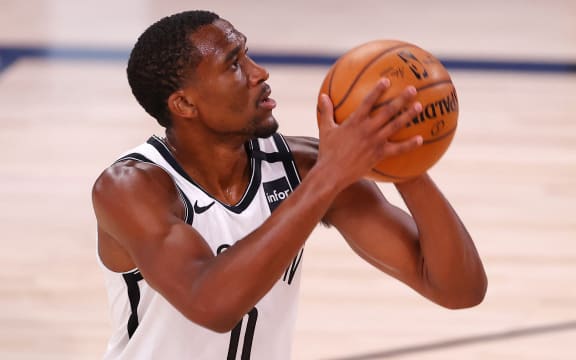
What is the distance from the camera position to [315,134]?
7430 mm

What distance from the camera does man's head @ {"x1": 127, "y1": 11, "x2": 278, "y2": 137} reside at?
2926 millimetres

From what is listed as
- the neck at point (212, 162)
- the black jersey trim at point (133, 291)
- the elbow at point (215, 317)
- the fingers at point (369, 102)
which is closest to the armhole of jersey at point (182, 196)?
the neck at point (212, 162)

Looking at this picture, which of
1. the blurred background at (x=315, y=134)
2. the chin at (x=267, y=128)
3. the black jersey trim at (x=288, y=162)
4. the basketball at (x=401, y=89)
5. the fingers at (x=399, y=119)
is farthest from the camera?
the blurred background at (x=315, y=134)

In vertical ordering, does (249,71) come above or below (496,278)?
above

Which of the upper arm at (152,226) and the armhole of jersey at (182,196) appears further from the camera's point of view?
the armhole of jersey at (182,196)

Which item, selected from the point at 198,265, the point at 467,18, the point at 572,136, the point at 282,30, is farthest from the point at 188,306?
the point at 467,18

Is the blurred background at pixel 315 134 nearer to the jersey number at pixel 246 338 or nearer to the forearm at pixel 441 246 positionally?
the jersey number at pixel 246 338

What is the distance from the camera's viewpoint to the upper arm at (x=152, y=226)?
2568 millimetres

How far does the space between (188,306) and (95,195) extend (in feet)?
1.69

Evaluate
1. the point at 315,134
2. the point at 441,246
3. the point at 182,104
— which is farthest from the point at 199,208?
the point at 315,134

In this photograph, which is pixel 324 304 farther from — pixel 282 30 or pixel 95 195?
pixel 282 30

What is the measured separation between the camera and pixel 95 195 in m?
2.85

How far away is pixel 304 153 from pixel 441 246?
55 centimetres

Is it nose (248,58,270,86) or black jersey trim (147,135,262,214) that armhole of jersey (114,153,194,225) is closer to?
black jersey trim (147,135,262,214)
